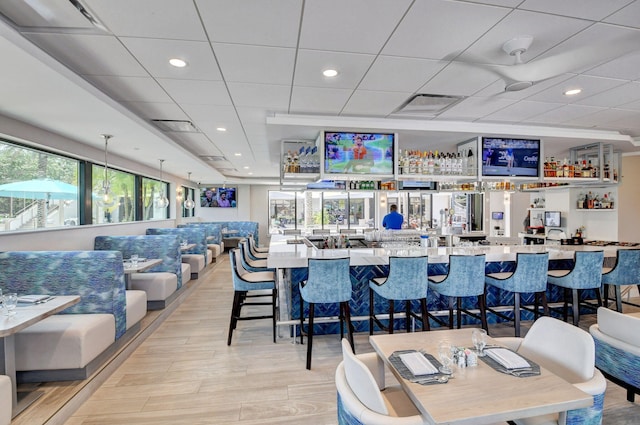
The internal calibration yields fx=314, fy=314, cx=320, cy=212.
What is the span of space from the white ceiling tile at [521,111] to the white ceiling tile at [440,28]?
6.05 feet

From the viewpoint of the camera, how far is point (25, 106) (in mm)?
3230

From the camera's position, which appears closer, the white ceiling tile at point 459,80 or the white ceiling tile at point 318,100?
the white ceiling tile at point 459,80

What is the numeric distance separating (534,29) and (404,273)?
2.25 m

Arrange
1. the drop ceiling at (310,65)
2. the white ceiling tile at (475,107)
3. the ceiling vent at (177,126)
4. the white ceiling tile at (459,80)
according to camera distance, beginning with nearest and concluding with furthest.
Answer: the drop ceiling at (310,65) → the white ceiling tile at (459,80) → the white ceiling tile at (475,107) → the ceiling vent at (177,126)

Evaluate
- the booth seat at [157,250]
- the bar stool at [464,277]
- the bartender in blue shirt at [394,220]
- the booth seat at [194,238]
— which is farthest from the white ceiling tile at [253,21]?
the booth seat at [194,238]

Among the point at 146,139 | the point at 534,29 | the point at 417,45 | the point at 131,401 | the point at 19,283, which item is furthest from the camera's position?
the point at 146,139

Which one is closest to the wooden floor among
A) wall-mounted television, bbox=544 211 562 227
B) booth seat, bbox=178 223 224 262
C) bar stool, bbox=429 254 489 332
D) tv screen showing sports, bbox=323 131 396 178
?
bar stool, bbox=429 254 489 332

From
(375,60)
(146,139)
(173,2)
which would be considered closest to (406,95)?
(375,60)

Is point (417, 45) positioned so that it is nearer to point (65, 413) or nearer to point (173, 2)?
point (173, 2)

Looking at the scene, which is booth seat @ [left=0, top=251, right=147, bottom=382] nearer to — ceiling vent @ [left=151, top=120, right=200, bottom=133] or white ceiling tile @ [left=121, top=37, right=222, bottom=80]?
white ceiling tile @ [left=121, top=37, right=222, bottom=80]

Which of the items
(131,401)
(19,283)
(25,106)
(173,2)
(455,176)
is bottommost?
(131,401)

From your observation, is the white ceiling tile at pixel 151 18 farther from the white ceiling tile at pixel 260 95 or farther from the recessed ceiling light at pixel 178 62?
the white ceiling tile at pixel 260 95

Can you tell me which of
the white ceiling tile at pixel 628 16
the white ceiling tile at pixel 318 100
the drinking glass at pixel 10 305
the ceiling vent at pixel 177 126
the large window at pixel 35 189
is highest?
the white ceiling tile at pixel 628 16

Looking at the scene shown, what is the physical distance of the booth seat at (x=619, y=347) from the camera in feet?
7.26
